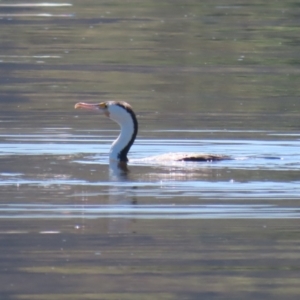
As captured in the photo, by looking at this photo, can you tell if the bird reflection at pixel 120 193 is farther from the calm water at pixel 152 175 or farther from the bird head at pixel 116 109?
the bird head at pixel 116 109

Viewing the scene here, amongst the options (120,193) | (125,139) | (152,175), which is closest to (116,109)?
(125,139)

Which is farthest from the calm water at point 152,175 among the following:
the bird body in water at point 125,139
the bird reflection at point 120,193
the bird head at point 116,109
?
the bird head at point 116,109

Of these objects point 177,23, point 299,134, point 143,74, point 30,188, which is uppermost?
point 30,188

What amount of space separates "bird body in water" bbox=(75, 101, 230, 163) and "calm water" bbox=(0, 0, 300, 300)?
17 centimetres

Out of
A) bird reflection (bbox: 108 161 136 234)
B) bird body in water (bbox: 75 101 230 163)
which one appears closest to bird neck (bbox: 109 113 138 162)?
bird body in water (bbox: 75 101 230 163)

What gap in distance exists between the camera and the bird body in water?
13383mm

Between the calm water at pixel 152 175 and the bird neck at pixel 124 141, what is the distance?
0.20 m

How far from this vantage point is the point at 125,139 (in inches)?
549

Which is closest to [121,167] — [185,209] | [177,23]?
[185,209]

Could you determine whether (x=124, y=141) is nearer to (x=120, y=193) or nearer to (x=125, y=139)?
(x=125, y=139)

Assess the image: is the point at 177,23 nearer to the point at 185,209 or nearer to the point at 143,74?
the point at 143,74

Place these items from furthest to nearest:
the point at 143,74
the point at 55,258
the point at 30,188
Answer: the point at 143,74 < the point at 30,188 < the point at 55,258

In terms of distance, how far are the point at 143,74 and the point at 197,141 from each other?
8373 mm

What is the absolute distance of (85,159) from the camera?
45.0ft
